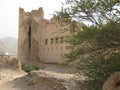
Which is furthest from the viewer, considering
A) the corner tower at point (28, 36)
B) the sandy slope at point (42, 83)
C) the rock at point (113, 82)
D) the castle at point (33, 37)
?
the corner tower at point (28, 36)

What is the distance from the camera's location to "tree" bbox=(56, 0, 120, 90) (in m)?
11.2

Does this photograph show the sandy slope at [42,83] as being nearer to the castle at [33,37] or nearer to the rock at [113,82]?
the rock at [113,82]

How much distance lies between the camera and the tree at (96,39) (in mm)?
11227

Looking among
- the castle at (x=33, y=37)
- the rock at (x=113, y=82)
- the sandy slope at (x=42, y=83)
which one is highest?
the castle at (x=33, y=37)

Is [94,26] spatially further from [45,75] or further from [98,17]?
[45,75]

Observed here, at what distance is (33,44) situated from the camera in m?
42.4

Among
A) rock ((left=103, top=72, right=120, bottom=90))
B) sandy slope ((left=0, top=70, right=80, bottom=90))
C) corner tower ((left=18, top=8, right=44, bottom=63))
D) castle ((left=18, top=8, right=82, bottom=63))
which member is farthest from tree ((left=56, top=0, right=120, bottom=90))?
corner tower ((left=18, top=8, right=44, bottom=63))

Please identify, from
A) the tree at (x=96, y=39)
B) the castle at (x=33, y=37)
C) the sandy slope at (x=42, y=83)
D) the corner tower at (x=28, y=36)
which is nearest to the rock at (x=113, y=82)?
the tree at (x=96, y=39)

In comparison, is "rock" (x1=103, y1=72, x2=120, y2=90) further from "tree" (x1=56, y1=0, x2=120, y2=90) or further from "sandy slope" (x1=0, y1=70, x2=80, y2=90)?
"sandy slope" (x1=0, y1=70, x2=80, y2=90)

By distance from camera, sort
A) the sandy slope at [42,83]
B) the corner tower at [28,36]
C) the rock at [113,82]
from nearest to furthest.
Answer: the rock at [113,82], the sandy slope at [42,83], the corner tower at [28,36]

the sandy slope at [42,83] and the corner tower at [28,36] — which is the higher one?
the corner tower at [28,36]

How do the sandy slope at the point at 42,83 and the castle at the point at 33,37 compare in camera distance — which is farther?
the castle at the point at 33,37

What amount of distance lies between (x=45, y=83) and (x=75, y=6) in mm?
10292

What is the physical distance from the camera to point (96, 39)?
1159 centimetres
